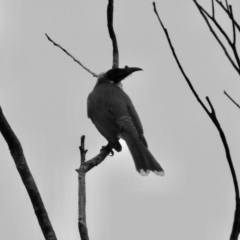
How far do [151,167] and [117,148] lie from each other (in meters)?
0.61

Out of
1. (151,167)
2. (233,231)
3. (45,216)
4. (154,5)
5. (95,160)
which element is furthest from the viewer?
(151,167)

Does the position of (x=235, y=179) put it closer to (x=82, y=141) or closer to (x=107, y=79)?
(x=82, y=141)

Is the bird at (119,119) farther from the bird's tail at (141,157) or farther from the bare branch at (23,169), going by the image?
the bare branch at (23,169)

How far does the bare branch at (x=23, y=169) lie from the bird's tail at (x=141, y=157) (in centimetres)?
343

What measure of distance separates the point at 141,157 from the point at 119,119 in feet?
3.10

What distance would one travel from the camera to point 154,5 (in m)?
3.35

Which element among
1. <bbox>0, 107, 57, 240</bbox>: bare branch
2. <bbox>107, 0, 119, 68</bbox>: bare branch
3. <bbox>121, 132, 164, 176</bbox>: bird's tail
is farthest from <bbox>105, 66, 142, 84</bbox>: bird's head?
<bbox>0, 107, 57, 240</bbox>: bare branch

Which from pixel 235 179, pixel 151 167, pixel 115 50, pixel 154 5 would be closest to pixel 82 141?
pixel 154 5

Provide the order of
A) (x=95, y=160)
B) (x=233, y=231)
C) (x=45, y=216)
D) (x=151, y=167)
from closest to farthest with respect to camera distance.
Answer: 1. (x=233, y=231)
2. (x=45, y=216)
3. (x=95, y=160)
4. (x=151, y=167)

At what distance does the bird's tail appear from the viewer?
21.4ft

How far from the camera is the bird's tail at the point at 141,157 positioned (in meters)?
6.53

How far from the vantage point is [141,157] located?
267 inches

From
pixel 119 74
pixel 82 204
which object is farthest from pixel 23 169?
pixel 119 74

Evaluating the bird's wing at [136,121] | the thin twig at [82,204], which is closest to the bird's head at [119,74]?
the bird's wing at [136,121]
